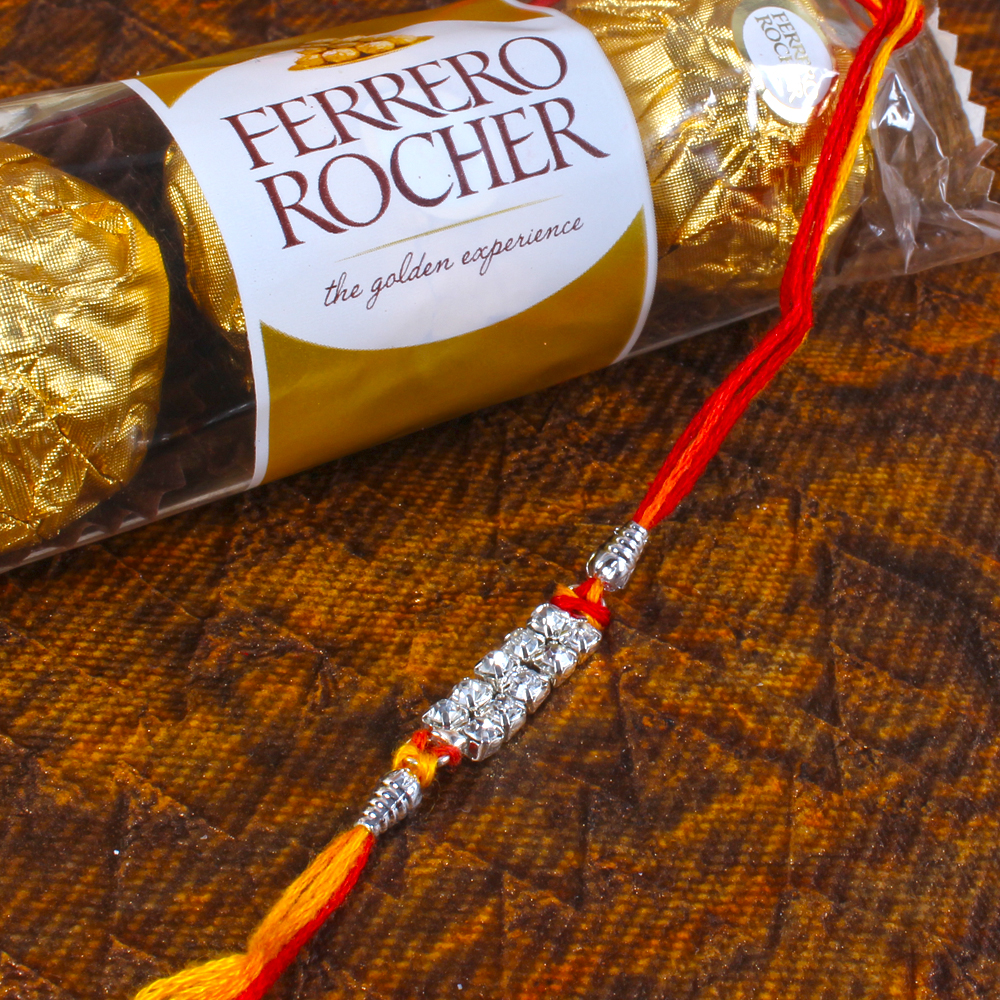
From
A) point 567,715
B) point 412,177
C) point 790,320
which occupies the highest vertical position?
point 412,177

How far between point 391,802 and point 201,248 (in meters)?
0.26

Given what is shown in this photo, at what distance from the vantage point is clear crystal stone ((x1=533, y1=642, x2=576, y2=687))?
1.57ft

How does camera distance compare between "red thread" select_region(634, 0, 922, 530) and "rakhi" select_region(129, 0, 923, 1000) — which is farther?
"red thread" select_region(634, 0, 922, 530)

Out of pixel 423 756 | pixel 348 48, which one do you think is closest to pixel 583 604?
pixel 423 756

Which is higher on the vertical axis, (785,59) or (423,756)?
(785,59)

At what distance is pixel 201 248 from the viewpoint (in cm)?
45

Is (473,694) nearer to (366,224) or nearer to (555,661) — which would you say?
(555,661)

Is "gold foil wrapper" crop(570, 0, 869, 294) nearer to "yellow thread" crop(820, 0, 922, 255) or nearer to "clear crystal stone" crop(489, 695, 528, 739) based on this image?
"yellow thread" crop(820, 0, 922, 255)

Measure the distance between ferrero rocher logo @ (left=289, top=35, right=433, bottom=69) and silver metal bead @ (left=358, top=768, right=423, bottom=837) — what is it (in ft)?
1.14

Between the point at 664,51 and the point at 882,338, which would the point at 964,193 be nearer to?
the point at 882,338

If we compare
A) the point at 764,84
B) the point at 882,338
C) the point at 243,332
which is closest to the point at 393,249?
the point at 243,332

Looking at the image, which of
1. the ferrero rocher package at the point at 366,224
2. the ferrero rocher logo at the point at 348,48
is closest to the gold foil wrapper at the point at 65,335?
the ferrero rocher package at the point at 366,224

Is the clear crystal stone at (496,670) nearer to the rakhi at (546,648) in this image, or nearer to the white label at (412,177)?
the rakhi at (546,648)

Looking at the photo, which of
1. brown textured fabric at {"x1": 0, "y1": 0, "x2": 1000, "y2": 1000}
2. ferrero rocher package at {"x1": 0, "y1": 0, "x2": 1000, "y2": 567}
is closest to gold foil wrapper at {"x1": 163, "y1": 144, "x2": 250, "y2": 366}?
ferrero rocher package at {"x1": 0, "y1": 0, "x2": 1000, "y2": 567}
